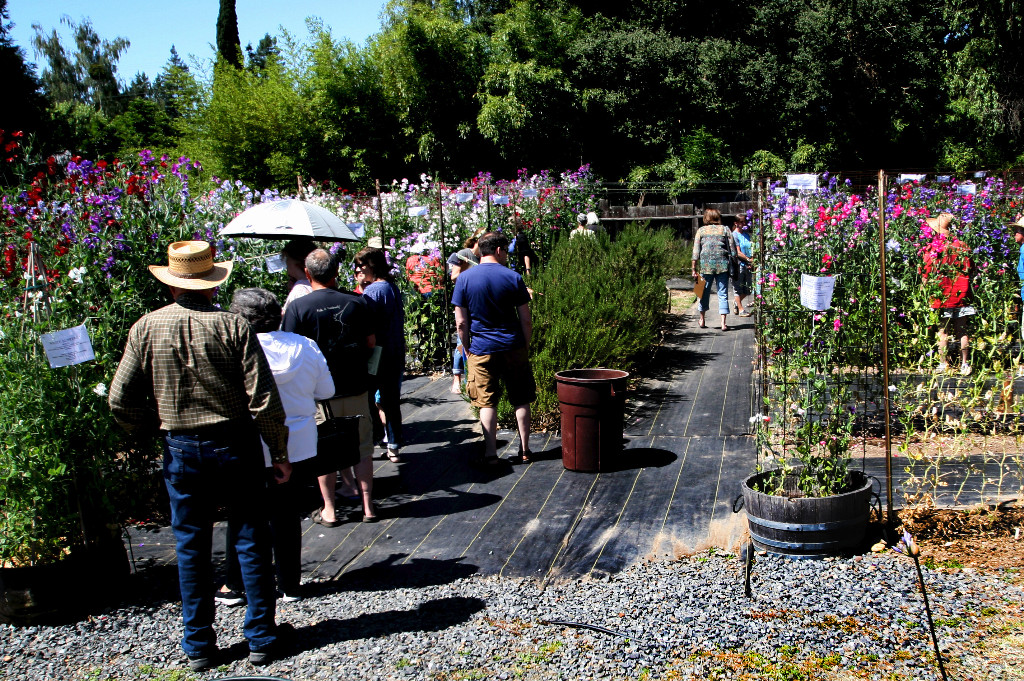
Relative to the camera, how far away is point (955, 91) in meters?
28.5

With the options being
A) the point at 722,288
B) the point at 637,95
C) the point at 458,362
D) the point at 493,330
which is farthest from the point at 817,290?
the point at 637,95

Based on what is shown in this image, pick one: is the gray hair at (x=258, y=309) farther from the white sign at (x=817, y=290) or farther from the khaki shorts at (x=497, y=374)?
the white sign at (x=817, y=290)

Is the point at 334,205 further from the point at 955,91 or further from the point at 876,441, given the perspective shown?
the point at 955,91

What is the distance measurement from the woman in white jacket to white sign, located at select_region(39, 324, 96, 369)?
68 cm

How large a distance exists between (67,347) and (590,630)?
2.67 meters

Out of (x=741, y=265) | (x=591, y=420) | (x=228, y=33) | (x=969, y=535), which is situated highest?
(x=228, y=33)

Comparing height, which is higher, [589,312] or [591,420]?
[589,312]

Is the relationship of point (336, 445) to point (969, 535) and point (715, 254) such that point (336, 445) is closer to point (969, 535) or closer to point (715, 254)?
point (969, 535)

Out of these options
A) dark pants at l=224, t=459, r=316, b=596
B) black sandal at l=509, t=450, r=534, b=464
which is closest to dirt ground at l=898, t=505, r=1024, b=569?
black sandal at l=509, t=450, r=534, b=464

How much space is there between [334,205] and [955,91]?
995 inches

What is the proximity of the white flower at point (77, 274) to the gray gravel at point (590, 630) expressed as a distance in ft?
6.04

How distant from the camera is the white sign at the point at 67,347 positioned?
376cm

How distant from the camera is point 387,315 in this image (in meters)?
6.00

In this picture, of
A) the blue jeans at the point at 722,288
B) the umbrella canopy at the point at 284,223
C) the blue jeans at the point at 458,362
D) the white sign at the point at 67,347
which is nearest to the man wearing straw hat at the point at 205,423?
the white sign at the point at 67,347
